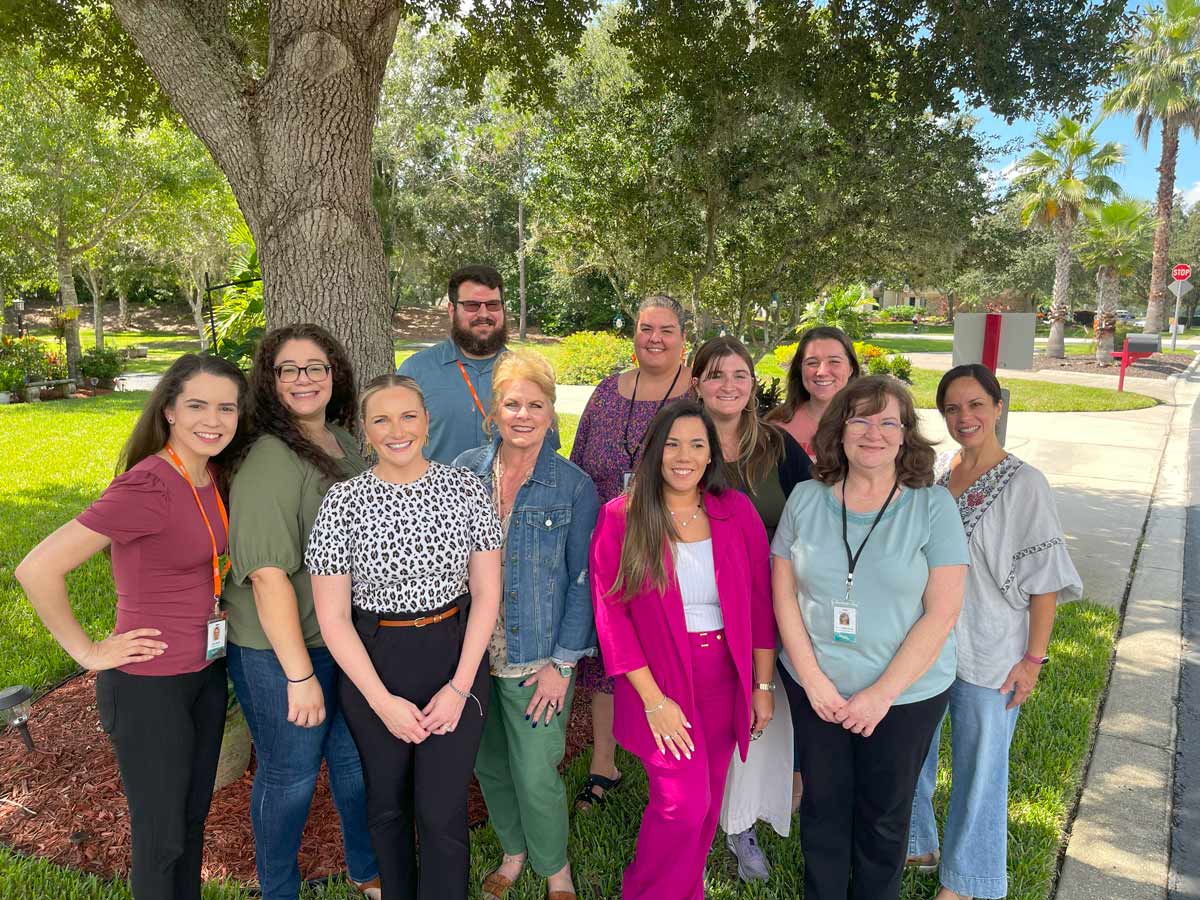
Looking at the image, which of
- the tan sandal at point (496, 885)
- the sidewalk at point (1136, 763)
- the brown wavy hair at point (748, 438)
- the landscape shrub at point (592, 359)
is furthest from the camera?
the landscape shrub at point (592, 359)

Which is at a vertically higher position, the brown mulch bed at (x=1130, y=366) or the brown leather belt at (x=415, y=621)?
the brown leather belt at (x=415, y=621)

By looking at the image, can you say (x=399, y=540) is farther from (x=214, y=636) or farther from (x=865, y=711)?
(x=865, y=711)

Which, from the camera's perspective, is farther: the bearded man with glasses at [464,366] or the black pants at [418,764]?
the bearded man with glasses at [464,366]

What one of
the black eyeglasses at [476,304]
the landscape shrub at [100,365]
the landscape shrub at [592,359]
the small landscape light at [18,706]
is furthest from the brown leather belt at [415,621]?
the landscape shrub at [100,365]

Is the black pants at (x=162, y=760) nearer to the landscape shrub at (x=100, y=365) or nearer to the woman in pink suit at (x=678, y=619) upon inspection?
the woman in pink suit at (x=678, y=619)

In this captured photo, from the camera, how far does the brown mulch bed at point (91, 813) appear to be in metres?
3.09

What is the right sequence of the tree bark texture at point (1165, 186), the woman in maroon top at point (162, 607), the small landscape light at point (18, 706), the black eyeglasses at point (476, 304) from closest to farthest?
the woman in maroon top at point (162, 607) < the small landscape light at point (18, 706) < the black eyeglasses at point (476, 304) < the tree bark texture at point (1165, 186)

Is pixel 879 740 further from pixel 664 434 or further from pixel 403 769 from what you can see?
pixel 403 769

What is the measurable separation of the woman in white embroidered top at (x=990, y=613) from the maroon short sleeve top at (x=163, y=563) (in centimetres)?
259

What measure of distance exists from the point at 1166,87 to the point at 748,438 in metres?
33.6

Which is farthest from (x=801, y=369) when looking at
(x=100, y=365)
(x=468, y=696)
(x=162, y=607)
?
(x=100, y=365)

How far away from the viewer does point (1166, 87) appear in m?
26.8

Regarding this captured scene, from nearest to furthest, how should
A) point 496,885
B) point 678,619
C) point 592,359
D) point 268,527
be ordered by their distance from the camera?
point 268,527 → point 678,619 → point 496,885 → point 592,359

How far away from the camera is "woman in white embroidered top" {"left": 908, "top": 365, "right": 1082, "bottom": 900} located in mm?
2605
